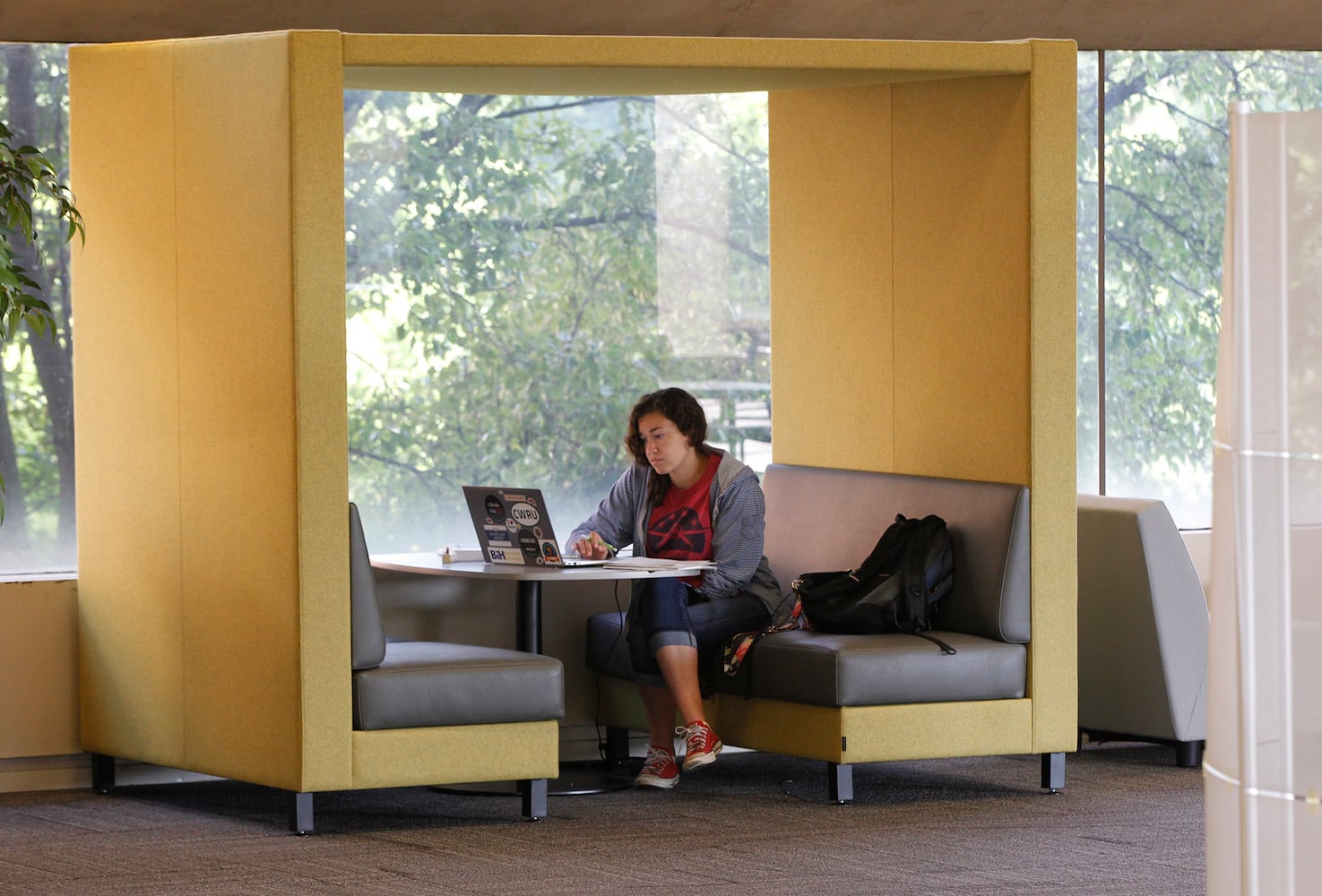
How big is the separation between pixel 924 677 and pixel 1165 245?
3161mm

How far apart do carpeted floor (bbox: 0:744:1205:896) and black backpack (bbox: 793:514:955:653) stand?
0.57 metres

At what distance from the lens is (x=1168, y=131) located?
7.96m

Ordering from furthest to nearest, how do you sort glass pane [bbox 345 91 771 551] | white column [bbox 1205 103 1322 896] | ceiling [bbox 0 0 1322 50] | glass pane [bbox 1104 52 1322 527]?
1. glass pane [bbox 1104 52 1322 527]
2. glass pane [bbox 345 91 771 551]
3. ceiling [bbox 0 0 1322 50]
4. white column [bbox 1205 103 1322 896]

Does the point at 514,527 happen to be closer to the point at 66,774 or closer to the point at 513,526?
the point at 513,526

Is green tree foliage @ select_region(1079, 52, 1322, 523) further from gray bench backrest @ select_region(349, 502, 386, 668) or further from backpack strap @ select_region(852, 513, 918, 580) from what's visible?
gray bench backrest @ select_region(349, 502, 386, 668)

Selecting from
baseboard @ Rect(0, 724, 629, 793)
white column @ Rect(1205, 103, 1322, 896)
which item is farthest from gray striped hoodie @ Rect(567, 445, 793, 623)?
white column @ Rect(1205, 103, 1322, 896)

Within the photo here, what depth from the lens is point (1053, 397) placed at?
580cm

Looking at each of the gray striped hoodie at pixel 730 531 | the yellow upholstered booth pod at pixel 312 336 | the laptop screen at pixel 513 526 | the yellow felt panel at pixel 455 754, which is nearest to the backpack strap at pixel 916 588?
the yellow upholstered booth pod at pixel 312 336

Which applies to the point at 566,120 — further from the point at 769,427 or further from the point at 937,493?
the point at 937,493

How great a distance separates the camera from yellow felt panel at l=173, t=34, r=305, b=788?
209 inches

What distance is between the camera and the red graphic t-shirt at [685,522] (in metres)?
6.18

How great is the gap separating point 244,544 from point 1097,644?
119 inches

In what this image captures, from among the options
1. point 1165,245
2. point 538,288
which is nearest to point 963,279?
point 538,288

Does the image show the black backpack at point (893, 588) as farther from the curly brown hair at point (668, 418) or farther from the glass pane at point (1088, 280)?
the glass pane at point (1088, 280)
